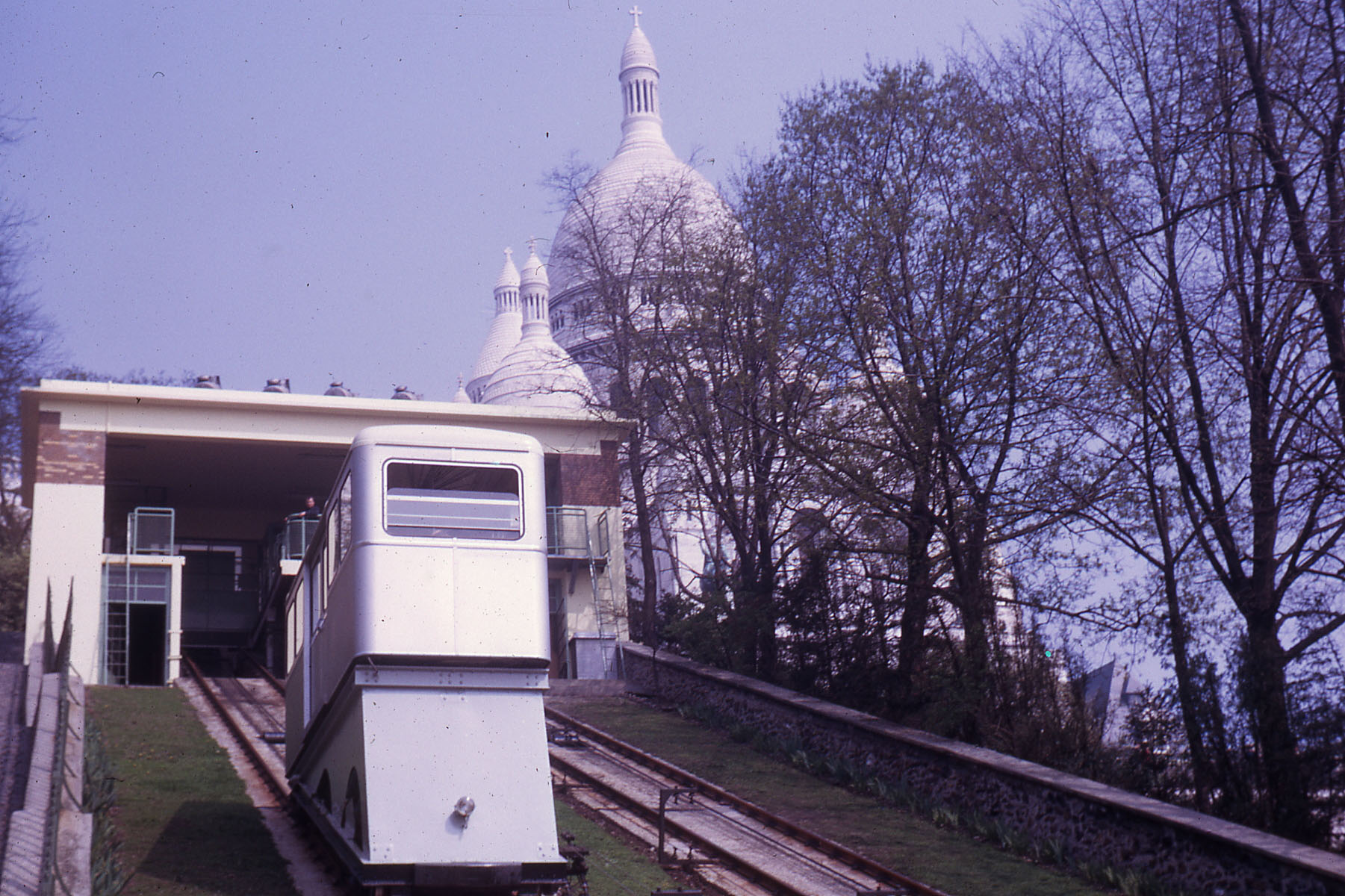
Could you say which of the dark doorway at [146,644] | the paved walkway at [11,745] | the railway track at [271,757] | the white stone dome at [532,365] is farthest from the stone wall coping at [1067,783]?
the white stone dome at [532,365]

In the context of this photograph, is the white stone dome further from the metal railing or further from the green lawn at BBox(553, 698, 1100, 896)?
the green lawn at BBox(553, 698, 1100, 896)

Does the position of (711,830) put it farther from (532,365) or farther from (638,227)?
(532,365)

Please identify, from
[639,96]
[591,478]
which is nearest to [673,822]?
[591,478]

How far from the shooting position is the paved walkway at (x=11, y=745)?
540 inches

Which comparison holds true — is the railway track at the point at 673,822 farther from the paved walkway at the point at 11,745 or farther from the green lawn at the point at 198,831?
the paved walkway at the point at 11,745

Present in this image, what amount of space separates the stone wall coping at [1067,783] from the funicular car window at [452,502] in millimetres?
7477

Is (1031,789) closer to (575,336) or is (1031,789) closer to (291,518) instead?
(291,518)

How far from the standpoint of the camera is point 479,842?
11445mm

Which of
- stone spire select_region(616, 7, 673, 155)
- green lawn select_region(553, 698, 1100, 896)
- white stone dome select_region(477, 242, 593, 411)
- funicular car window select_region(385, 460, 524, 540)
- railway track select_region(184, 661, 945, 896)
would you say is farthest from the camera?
stone spire select_region(616, 7, 673, 155)

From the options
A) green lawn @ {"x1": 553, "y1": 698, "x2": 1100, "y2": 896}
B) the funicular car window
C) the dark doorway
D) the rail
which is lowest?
green lawn @ {"x1": 553, "y1": 698, "x2": 1100, "y2": 896}

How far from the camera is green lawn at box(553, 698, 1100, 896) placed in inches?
594

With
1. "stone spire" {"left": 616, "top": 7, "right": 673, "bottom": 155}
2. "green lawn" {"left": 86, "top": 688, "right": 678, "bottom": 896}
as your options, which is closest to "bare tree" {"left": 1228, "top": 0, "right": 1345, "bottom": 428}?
"green lawn" {"left": 86, "top": 688, "right": 678, "bottom": 896}

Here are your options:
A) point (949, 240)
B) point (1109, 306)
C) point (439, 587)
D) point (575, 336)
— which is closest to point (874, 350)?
point (949, 240)

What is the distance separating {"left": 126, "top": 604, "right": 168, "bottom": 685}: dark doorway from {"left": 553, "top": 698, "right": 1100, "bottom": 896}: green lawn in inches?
400
